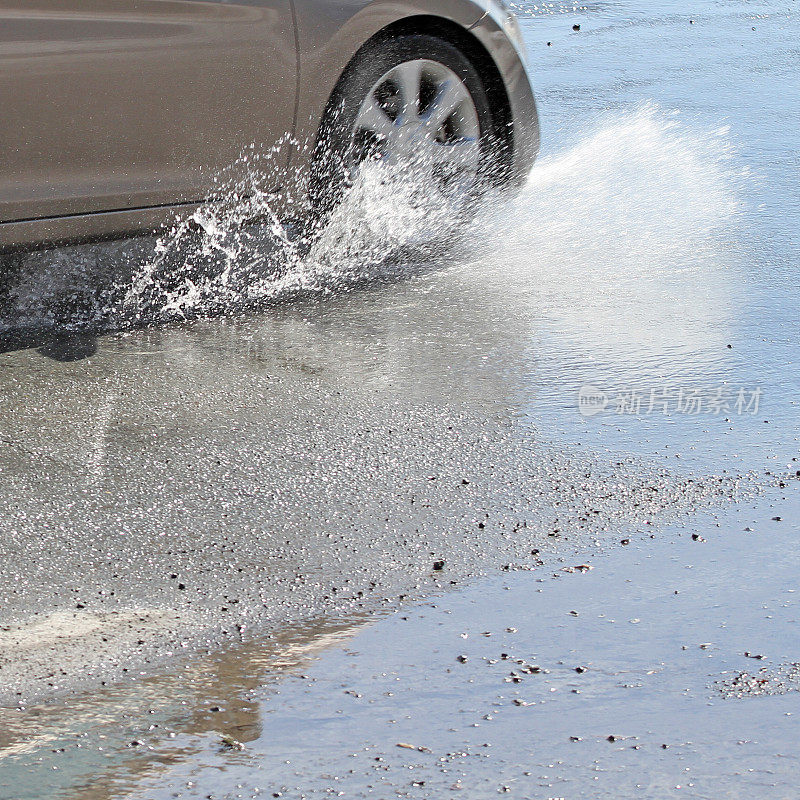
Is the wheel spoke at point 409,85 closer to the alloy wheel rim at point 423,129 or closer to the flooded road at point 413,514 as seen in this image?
the alloy wheel rim at point 423,129

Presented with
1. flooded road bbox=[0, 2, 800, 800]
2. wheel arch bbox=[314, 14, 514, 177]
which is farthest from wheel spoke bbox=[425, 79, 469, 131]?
flooded road bbox=[0, 2, 800, 800]

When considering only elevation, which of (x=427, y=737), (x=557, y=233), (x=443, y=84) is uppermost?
(x=443, y=84)

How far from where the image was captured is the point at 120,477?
3.35m

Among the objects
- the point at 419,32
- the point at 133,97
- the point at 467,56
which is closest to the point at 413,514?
the point at 133,97

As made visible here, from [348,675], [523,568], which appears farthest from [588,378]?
[348,675]

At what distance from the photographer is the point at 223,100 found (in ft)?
14.0

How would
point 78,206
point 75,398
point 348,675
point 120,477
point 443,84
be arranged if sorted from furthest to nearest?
→ point 443,84
point 78,206
point 75,398
point 120,477
point 348,675

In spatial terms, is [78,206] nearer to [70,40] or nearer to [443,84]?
[70,40]

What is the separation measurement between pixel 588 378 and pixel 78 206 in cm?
168

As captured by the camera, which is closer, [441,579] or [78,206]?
[441,579]

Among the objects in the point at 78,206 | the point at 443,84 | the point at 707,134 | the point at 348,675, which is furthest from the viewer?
the point at 707,134

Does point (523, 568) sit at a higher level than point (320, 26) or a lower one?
lower

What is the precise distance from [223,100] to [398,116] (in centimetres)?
80

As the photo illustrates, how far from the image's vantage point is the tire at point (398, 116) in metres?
4.62
